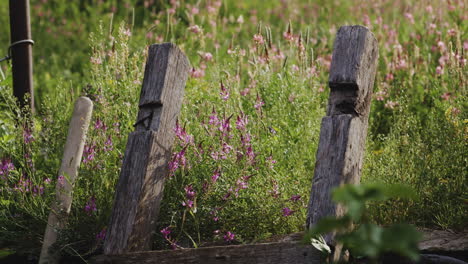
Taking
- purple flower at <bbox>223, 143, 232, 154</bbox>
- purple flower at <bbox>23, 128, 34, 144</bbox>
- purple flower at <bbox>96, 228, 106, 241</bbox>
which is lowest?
purple flower at <bbox>96, 228, 106, 241</bbox>

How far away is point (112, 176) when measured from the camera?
349 centimetres

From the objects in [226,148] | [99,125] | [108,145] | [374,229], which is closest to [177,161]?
[226,148]

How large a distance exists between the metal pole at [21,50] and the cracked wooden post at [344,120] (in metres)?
2.38

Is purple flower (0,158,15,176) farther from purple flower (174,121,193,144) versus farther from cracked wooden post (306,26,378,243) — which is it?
cracked wooden post (306,26,378,243)

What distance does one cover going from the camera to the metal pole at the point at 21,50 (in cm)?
421

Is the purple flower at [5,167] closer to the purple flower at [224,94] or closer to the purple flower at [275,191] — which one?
the purple flower at [224,94]

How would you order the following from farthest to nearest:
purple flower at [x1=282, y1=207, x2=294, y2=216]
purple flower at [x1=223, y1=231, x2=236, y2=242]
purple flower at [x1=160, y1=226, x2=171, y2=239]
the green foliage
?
purple flower at [x1=282, y1=207, x2=294, y2=216], purple flower at [x1=223, y1=231, x2=236, y2=242], purple flower at [x1=160, y1=226, x2=171, y2=239], the green foliage

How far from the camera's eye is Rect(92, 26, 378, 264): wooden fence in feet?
8.54

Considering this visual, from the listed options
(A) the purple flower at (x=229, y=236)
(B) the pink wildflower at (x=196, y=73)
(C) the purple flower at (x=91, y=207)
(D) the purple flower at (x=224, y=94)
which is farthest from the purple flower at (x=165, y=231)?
(B) the pink wildflower at (x=196, y=73)

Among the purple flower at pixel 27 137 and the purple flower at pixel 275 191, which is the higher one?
the purple flower at pixel 27 137

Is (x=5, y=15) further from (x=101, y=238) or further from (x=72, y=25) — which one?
(x=101, y=238)

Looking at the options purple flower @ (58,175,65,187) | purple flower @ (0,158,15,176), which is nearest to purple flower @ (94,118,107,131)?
purple flower @ (58,175,65,187)

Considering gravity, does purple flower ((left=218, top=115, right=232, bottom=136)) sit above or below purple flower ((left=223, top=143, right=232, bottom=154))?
above

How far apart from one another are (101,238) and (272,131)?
114 cm
